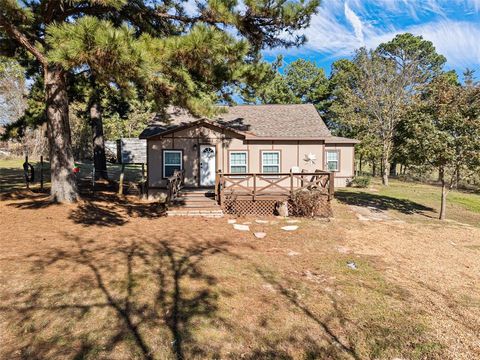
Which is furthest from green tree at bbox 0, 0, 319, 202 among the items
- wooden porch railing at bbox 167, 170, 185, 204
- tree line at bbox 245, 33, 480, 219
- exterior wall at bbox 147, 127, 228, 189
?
exterior wall at bbox 147, 127, 228, 189

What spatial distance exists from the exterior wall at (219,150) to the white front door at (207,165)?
23 cm

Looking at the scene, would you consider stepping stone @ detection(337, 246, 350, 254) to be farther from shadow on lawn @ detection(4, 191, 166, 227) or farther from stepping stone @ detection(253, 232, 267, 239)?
shadow on lawn @ detection(4, 191, 166, 227)

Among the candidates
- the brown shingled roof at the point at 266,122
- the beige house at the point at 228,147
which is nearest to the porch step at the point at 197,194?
the beige house at the point at 228,147

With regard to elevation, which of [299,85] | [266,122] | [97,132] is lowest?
[97,132]

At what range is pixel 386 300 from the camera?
18.3 feet

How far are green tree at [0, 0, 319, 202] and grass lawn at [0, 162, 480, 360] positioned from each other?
3.89 meters

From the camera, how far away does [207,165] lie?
15.7m

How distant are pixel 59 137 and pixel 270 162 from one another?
9.75 m

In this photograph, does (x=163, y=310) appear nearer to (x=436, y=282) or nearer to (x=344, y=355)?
(x=344, y=355)

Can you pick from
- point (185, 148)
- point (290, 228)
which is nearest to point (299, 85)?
point (185, 148)

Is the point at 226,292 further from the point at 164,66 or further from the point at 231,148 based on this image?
the point at 231,148

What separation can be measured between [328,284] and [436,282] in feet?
7.99

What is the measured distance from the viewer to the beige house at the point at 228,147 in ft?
50.1

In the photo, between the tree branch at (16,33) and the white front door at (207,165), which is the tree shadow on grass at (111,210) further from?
the tree branch at (16,33)
